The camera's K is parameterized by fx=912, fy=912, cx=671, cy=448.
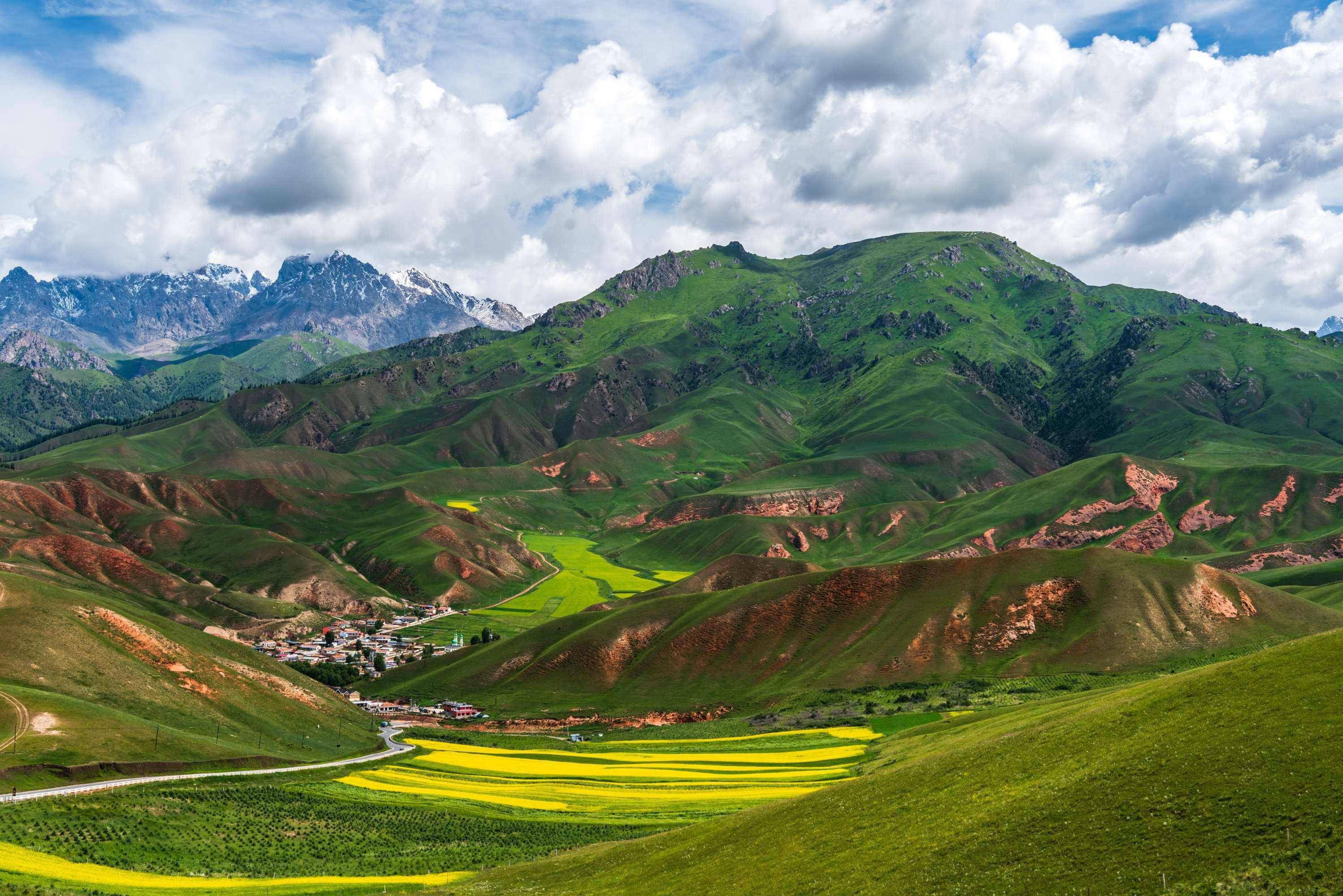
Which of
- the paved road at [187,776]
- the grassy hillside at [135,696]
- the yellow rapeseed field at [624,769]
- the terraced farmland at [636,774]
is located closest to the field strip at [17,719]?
the grassy hillside at [135,696]

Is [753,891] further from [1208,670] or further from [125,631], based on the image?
[125,631]

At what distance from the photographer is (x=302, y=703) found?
136 meters

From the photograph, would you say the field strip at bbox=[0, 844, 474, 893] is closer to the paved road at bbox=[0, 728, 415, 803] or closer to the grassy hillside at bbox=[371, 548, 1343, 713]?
the paved road at bbox=[0, 728, 415, 803]

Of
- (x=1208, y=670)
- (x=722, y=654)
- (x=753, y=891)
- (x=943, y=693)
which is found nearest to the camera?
(x=753, y=891)

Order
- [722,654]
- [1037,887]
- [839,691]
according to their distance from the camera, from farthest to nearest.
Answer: [722,654] → [839,691] → [1037,887]

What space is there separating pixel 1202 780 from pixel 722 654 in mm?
139840

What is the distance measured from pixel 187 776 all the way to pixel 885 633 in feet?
386

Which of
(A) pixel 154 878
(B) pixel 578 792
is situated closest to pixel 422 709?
(B) pixel 578 792

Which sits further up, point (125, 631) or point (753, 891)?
point (125, 631)

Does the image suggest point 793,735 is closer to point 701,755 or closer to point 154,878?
point 701,755

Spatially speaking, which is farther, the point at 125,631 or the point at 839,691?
the point at 839,691

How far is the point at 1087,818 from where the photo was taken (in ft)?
135

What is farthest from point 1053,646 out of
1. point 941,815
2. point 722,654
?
point 941,815

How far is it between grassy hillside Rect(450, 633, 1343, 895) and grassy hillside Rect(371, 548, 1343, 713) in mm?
95725
